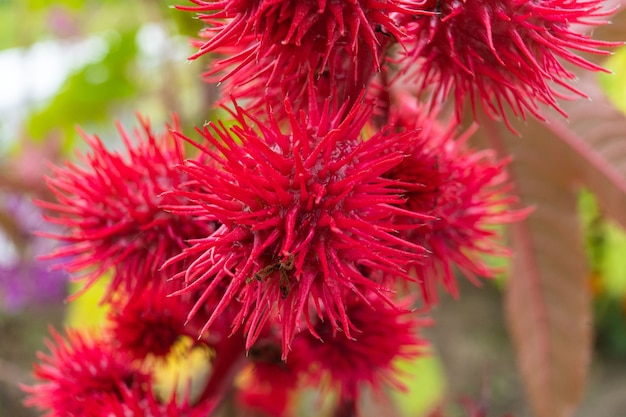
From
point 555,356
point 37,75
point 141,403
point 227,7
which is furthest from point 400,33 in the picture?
point 37,75

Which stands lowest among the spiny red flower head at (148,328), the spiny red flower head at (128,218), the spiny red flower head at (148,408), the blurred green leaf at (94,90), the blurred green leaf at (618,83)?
the spiny red flower head at (148,408)

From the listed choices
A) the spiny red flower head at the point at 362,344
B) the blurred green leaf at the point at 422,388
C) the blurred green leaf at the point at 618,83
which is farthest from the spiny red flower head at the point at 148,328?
the blurred green leaf at the point at 618,83

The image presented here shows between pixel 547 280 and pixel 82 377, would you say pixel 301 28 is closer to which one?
pixel 82 377

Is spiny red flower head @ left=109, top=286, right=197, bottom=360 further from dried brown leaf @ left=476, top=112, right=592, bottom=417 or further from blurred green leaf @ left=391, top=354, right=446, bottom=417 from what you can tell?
blurred green leaf @ left=391, top=354, right=446, bottom=417

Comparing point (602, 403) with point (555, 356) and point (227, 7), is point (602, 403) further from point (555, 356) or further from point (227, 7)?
point (227, 7)

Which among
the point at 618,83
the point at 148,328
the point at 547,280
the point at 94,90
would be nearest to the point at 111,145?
the point at 94,90

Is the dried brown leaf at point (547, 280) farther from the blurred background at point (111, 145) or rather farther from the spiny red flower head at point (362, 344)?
the spiny red flower head at point (362, 344)

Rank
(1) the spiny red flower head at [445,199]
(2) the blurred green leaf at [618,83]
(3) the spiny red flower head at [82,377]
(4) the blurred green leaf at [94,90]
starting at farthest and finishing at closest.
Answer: (2) the blurred green leaf at [618,83] < (4) the blurred green leaf at [94,90] < (3) the spiny red flower head at [82,377] < (1) the spiny red flower head at [445,199]
